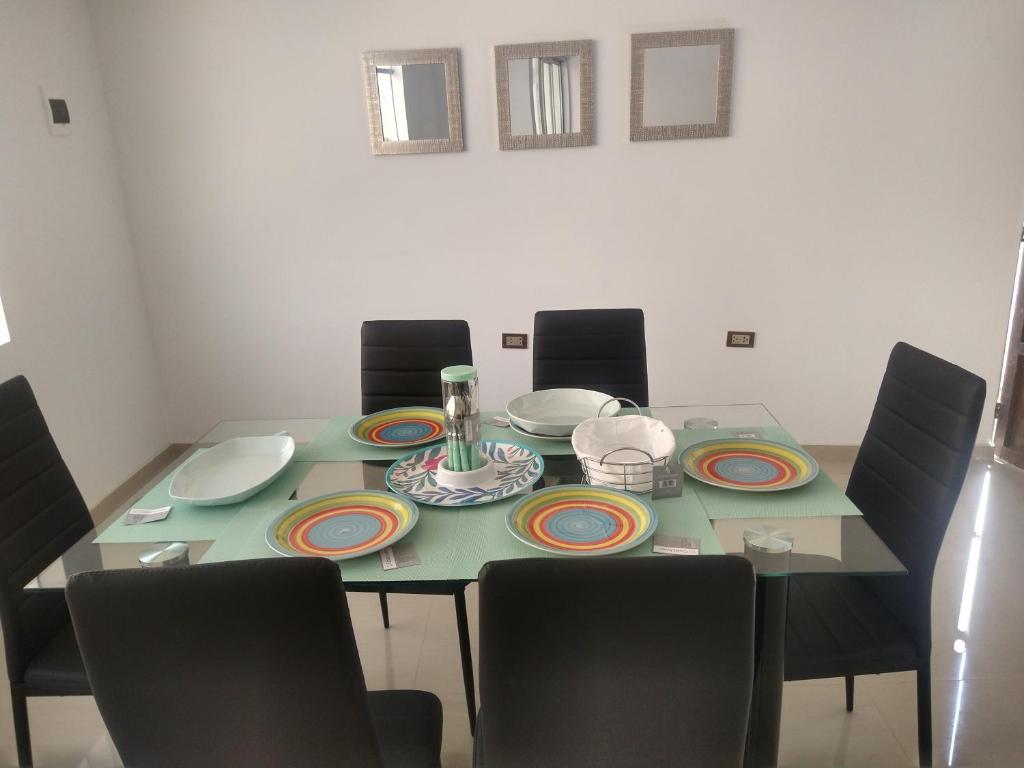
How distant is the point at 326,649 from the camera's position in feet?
3.68

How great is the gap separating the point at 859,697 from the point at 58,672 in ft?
6.59

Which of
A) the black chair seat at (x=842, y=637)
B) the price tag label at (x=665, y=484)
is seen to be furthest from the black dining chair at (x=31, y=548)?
the black chair seat at (x=842, y=637)

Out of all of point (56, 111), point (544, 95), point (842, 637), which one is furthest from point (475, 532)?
point (56, 111)

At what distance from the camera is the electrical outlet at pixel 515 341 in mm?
3566

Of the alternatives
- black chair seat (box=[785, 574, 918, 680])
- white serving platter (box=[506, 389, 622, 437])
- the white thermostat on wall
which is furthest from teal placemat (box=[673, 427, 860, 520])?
the white thermostat on wall

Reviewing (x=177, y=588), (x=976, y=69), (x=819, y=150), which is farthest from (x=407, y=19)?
(x=177, y=588)

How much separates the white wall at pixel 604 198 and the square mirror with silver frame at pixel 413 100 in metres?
0.06

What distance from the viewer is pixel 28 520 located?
5.71ft

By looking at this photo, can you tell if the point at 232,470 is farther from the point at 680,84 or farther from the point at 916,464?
the point at 680,84

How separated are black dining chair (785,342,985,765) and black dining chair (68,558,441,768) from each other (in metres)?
1.00

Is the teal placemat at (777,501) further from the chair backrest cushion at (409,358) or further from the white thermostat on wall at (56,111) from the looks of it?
the white thermostat on wall at (56,111)

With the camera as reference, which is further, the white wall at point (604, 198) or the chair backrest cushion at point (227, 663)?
the white wall at point (604, 198)

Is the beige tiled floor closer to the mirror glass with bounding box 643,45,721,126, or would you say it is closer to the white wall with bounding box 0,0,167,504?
the white wall with bounding box 0,0,167,504

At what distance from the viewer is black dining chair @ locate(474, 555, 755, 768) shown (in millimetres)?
1031
